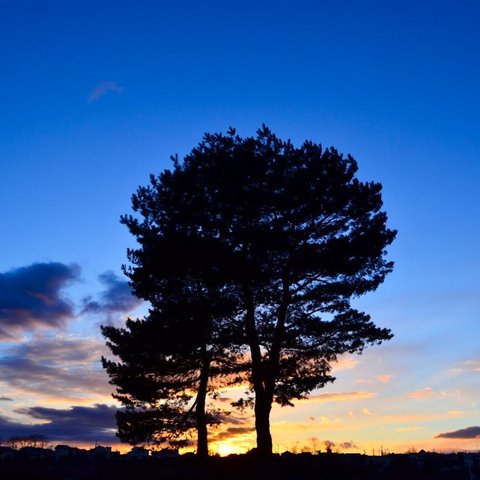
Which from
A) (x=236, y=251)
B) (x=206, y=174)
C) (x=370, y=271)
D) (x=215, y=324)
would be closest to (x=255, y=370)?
(x=215, y=324)

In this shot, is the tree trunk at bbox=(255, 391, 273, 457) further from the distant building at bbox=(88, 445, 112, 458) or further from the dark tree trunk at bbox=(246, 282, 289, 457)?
the distant building at bbox=(88, 445, 112, 458)

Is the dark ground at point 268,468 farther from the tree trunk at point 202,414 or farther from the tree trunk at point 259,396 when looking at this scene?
the tree trunk at point 202,414

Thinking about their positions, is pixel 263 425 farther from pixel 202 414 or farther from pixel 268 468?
pixel 202 414

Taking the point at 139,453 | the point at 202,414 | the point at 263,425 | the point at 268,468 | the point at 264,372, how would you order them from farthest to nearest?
1. the point at 202,414
2. the point at 139,453
3. the point at 264,372
4. the point at 263,425
5. the point at 268,468

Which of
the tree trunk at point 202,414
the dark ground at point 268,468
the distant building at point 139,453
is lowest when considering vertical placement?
the dark ground at point 268,468

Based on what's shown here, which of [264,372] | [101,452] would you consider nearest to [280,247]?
[264,372]

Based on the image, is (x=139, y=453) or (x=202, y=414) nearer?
(x=139, y=453)

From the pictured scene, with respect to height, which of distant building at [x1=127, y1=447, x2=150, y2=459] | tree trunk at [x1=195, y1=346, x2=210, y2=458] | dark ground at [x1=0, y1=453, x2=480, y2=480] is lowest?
dark ground at [x1=0, y1=453, x2=480, y2=480]

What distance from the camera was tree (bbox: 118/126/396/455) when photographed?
2331 centimetres

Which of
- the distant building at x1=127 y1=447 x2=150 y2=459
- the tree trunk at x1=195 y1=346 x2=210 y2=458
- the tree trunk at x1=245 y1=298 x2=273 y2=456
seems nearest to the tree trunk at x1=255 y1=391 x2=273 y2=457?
the tree trunk at x1=245 y1=298 x2=273 y2=456

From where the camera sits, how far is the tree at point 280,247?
23312 millimetres

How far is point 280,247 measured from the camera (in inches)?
907

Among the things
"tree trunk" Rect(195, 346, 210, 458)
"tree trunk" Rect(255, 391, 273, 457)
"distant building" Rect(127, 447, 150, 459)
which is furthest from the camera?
"tree trunk" Rect(195, 346, 210, 458)

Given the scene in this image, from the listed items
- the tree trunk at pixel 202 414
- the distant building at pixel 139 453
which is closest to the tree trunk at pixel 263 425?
the tree trunk at pixel 202 414
